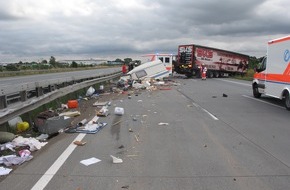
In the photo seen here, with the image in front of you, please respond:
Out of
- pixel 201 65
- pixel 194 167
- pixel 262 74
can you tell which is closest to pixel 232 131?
pixel 194 167

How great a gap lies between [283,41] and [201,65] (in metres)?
28.1

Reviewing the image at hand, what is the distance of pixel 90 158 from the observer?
6.88 m

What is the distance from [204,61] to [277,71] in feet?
91.4

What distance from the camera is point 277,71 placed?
15133mm

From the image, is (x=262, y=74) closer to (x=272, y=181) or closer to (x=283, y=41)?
(x=283, y=41)

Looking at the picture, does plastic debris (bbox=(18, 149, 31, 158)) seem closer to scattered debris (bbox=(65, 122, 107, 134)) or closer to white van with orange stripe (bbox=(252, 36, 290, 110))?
scattered debris (bbox=(65, 122, 107, 134))

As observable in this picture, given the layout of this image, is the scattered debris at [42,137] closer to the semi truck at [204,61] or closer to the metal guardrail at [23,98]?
the metal guardrail at [23,98]

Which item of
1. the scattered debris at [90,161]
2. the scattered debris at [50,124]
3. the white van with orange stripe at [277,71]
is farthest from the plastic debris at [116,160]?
the white van with orange stripe at [277,71]

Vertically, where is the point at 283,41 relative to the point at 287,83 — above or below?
above

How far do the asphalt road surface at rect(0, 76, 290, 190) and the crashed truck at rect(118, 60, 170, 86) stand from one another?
20.1 meters

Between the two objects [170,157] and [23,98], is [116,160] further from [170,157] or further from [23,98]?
[23,98]

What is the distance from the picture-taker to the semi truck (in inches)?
1642

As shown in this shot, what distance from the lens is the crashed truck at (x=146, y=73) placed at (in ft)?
105

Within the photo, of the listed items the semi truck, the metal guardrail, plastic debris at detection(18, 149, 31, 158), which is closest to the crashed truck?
the semi truck
